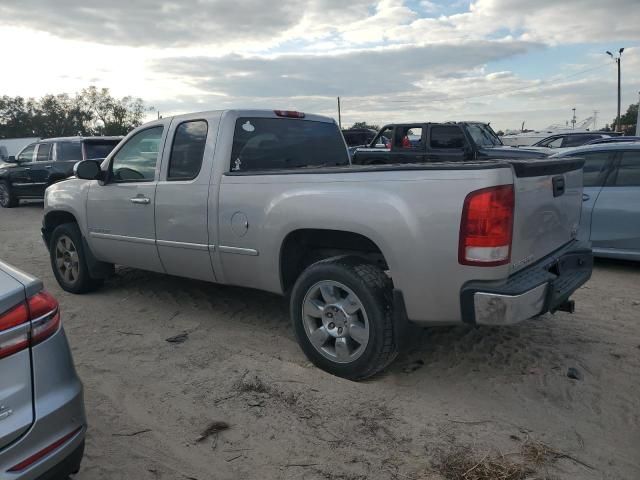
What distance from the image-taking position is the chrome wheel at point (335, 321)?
136 inches

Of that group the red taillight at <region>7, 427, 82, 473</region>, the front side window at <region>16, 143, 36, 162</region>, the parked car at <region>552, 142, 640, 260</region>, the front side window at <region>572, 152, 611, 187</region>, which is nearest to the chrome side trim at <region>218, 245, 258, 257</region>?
the red taillight at <region>7, 427, 82, 473</region>

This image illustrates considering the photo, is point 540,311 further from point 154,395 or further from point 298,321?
point 154,395

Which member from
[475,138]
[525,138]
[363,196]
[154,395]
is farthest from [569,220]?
[525,138]

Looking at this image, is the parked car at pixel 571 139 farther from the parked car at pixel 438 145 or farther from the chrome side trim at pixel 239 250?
the chrome side trim at pixel 239 250

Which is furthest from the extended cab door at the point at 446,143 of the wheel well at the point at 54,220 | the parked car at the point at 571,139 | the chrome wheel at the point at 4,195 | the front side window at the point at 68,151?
the chrome wheel at the point at 4,195

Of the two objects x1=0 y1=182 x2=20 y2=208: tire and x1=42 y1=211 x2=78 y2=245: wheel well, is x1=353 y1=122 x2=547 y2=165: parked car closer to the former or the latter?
x1=42 y1=211 x2=78 y2=245: wheel well

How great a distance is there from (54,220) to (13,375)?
4.47 meters

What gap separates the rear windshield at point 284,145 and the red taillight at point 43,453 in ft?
8.24

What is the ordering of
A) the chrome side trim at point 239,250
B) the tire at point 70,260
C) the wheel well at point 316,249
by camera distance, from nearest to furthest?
the wheel well at point 316,249
the chrome side trim at point 239,250
the tire at point 70,260

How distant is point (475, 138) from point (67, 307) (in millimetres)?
8805

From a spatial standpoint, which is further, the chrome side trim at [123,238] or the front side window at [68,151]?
the front side window at [68,151]

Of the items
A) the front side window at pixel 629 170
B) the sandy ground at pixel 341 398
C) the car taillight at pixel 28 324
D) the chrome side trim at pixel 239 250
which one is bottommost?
the sandy ground at pixel 341 398

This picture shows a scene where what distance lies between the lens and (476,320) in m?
3.01

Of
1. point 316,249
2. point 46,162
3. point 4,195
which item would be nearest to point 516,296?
point 316,249
